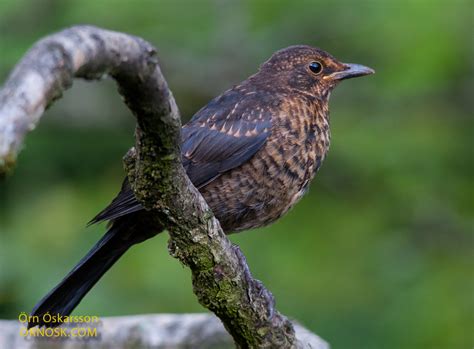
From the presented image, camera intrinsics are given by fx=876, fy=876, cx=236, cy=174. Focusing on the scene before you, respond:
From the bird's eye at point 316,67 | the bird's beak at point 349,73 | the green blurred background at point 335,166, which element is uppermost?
the bird's eye at point 316,67

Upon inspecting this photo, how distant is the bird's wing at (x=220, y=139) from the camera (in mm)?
3975

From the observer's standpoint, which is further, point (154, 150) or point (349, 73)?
point (349, 73)

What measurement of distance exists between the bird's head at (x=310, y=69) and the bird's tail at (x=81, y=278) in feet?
4.01

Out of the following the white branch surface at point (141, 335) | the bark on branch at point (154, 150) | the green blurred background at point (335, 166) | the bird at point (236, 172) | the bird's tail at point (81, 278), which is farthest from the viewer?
the green blurred background at point (335, 166)

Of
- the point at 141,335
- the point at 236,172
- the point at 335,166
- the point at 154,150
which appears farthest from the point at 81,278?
the point at 335,166

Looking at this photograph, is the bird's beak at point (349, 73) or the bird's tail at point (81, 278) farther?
the bird's beak at point (349, 73)

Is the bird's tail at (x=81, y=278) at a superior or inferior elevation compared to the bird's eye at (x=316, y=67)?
inferior

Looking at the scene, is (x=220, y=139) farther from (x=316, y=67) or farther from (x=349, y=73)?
(x=349, y=73)

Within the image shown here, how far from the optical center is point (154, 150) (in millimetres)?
2633

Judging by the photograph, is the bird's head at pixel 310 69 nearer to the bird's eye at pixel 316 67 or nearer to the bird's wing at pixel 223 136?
the bird's eye at pixel 316 67

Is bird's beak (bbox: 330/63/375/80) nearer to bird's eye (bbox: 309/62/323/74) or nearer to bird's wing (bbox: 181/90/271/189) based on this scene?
bird's eye (bbox: 309/62/323/74)

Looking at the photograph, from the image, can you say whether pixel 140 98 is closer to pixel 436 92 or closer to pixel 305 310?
pixel 305 310

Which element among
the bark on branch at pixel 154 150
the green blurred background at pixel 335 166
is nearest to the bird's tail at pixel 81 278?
the bark on branch at pixel 154 150

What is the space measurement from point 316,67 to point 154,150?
2.23 meters
